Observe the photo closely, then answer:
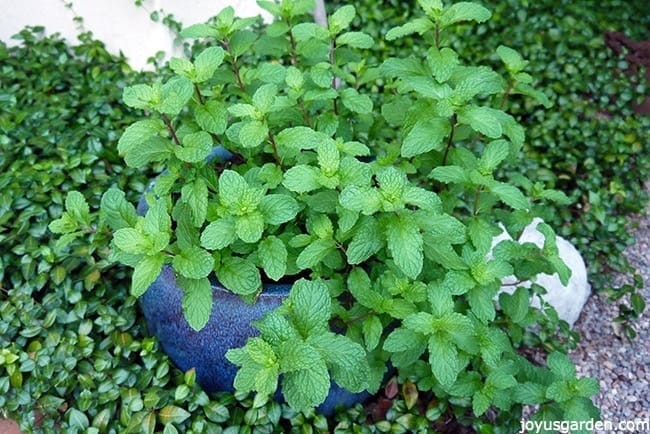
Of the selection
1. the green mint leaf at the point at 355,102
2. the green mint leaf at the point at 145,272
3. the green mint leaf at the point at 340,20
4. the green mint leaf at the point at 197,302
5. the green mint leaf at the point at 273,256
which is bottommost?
the green mint leaf at the point at 197,302

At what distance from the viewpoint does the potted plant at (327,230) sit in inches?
67.4

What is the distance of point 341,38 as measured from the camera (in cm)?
227

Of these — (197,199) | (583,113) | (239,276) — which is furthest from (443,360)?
(583,113)

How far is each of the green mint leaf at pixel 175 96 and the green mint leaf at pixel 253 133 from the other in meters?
0.19

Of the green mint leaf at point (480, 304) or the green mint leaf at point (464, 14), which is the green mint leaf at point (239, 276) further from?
the green mint leaf at point (464, 14)

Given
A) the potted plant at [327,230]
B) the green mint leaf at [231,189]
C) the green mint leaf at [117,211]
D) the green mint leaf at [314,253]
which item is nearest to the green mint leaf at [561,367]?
the potted plant at [327,230]

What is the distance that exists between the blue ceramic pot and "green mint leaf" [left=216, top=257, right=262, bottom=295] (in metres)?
0.15

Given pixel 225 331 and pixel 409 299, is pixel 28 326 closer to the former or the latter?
pixel 225 331

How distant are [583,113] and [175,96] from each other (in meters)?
2.59

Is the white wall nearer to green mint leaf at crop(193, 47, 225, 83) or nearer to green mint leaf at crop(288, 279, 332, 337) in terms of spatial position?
green mint leaf at crop(193, 47, 225, 83)

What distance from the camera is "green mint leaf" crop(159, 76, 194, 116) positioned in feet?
5.99

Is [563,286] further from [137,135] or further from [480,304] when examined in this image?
[137,135]

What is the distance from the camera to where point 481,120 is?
1.93 metres

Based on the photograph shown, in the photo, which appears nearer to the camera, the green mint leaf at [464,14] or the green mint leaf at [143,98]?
the green mint leaf at [143,98]
